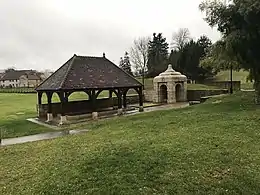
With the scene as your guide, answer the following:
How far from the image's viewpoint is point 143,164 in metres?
8.48

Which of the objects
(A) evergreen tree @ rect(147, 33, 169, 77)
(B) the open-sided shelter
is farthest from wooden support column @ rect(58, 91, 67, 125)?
(A) evergreen tree @ rect(147, 33, 169, 77)

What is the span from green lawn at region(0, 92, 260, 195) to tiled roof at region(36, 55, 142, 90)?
1128 cm

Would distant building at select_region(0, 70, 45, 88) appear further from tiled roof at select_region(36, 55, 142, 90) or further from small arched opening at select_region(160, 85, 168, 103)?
tiled roof at select_region(36, 55, 142, 90)

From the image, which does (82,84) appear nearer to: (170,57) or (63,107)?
(63,107)

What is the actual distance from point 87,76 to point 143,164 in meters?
17.3

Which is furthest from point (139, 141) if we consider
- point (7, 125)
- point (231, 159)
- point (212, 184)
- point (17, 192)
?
point (7, 125)

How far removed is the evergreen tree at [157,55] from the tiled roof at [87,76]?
106 feet

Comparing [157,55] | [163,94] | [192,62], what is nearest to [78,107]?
[163,94]

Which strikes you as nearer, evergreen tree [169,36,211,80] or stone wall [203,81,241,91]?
stone wall [203,81,241,91]

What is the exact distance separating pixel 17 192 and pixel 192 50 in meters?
47.0

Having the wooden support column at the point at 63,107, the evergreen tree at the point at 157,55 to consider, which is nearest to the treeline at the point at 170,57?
the evergreen tree at the point at 157,55

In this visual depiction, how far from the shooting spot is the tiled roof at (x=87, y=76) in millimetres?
23625

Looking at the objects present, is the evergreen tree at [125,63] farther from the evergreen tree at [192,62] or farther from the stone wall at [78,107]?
the stone wall at [78,107]

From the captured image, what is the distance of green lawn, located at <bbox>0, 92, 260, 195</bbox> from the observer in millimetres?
7320
